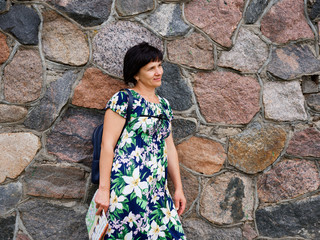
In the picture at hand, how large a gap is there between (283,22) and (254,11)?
224 millimetres

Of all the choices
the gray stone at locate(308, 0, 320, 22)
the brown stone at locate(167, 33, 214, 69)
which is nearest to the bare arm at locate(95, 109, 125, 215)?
the brown stone at locate(167, 33, 214, 69)

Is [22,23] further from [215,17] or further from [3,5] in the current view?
[215,17]

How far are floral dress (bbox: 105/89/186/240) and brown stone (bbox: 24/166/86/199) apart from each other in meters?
0.45

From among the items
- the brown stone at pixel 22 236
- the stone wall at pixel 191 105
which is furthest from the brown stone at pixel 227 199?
the brown stone at pixel 22 236

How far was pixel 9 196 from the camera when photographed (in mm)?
1851

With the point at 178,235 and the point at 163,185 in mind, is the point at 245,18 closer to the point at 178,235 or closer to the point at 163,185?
the point at 163,185

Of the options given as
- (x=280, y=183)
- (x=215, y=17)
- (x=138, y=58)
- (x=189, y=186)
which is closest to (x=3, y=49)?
(x=138, y=58)

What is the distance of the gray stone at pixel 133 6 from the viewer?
6.43ft

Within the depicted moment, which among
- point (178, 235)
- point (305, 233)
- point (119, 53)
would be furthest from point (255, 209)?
point (119, 53)

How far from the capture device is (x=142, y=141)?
165cm

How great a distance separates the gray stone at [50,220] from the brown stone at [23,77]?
67 cm

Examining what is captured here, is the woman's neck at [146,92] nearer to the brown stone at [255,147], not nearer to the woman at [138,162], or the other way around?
the woman at [138,162]

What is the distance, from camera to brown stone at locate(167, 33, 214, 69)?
2035 millimetres

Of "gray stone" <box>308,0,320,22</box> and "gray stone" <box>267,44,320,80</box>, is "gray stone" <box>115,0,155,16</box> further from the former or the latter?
"gray stone" <box>308,0,320,22</box>
